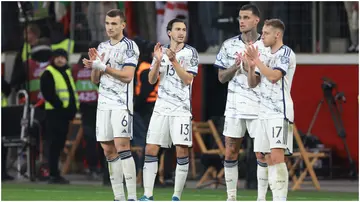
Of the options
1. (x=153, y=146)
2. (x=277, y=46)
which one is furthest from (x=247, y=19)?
(x=153, y=146)

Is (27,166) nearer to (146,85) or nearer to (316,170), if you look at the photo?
(146,85)

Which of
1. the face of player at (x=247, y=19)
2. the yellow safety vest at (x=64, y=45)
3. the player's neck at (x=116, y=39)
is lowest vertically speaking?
the yellow safety vest at (x=64, y=45)

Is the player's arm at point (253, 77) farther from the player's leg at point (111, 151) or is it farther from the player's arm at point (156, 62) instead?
A: the player's leg at point (111, 151)

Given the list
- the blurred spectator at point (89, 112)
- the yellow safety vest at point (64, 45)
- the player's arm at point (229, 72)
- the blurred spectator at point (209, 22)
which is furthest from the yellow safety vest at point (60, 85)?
the player's arm at point (229, 72)

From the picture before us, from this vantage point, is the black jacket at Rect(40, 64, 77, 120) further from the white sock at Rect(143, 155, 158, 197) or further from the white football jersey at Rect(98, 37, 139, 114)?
the white sock at Rect(143, 155, 158, 197)

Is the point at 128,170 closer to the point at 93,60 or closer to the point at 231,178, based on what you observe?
the point at 231,178

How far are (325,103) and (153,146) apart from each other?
8.03 metres

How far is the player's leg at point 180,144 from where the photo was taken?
15.5 metres

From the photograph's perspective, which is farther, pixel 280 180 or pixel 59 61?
pixel 59 61

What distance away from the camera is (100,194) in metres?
18.6

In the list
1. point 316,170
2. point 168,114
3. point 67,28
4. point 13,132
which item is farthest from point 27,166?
point 168,114

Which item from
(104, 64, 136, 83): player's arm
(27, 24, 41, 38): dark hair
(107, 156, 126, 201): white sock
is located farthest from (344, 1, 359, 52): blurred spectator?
(107, 156, 126, 201): white sock

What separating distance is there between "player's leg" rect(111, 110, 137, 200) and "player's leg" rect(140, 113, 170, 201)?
0.15m

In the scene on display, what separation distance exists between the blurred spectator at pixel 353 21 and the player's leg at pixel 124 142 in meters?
7.40
